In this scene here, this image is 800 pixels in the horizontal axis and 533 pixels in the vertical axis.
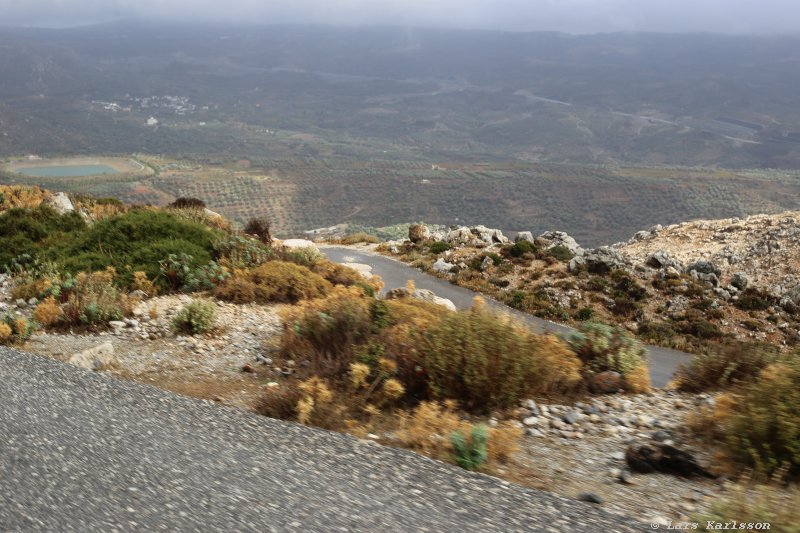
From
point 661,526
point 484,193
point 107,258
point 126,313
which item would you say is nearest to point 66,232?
point 107,258

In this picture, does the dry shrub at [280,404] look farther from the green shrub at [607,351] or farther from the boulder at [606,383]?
the green shrub at [607,351]

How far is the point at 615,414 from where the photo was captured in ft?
18.6

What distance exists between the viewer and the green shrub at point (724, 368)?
6301 millimetres

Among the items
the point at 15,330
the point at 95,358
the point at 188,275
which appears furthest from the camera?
the point at 188,275

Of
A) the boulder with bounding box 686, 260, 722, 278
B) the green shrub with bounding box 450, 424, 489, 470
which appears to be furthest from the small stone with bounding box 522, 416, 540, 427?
the boulder with bounding box 686, 260, 722, 278

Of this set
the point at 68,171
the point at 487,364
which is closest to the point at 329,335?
the point at 487,364

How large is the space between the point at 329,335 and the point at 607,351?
3405mm

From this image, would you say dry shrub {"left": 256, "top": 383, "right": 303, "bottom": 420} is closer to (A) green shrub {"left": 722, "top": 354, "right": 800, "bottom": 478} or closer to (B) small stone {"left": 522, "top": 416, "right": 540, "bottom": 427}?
(B) small stone {"left": 522, "top": 416, "right": 540, "bottom": 427}

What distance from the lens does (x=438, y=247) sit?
28.4 meters

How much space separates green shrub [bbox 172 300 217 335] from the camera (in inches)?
341

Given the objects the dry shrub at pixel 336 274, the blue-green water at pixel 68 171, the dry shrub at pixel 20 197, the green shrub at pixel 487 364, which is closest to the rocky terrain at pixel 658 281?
the dry shrub at pixel 336 274

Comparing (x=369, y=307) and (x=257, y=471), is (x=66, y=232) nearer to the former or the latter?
(x=369, y=307)

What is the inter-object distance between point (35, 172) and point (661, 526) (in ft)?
429

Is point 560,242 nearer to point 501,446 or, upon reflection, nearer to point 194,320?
point 194,320
